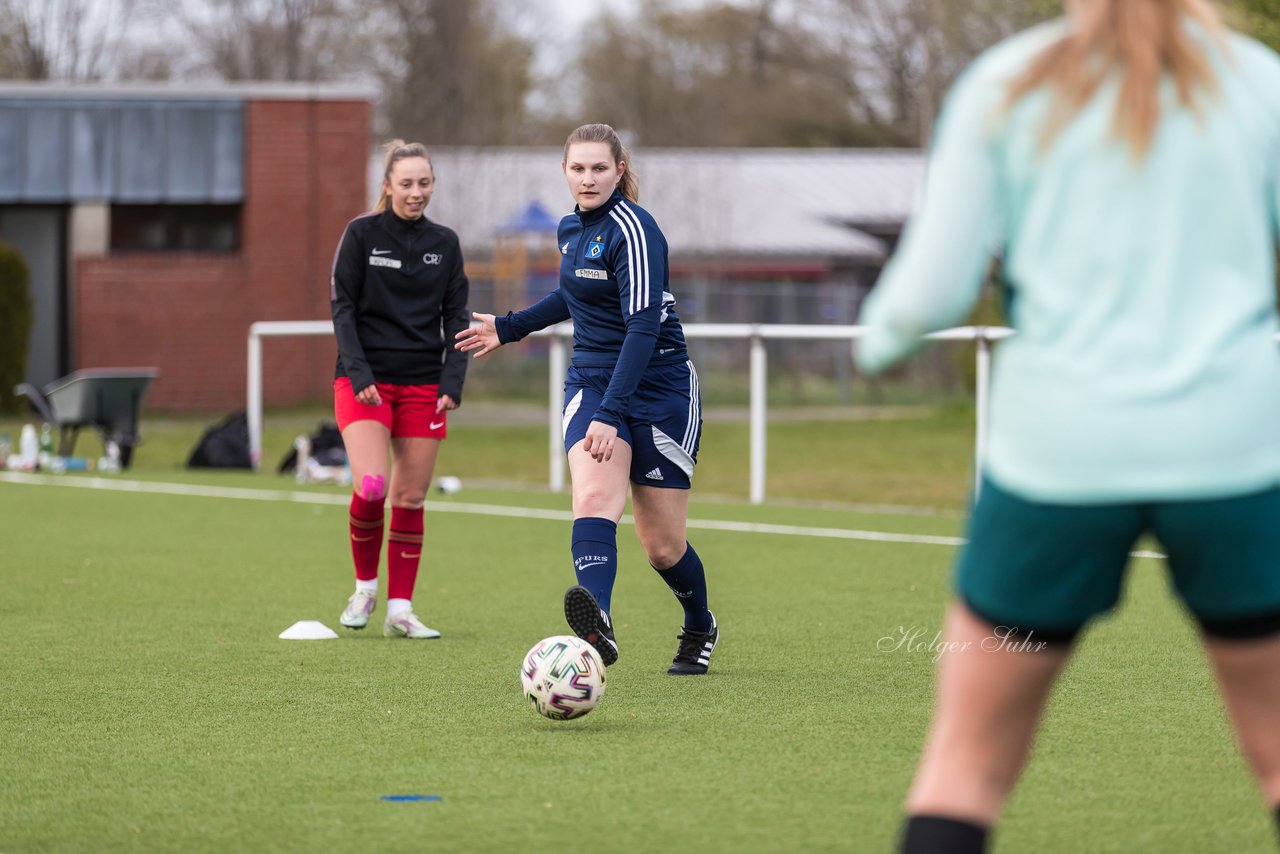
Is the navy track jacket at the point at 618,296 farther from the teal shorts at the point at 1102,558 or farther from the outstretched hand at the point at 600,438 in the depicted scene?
the teal shorts at the point at 1102,558

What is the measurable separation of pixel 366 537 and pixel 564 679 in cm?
232

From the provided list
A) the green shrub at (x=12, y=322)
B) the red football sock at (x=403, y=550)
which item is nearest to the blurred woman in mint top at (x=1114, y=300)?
the red football sock at (x=403, y=550)

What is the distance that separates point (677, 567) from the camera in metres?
6.52

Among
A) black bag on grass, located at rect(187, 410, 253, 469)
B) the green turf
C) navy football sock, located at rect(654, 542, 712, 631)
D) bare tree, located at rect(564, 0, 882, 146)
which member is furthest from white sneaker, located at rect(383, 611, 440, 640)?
bare tree, located at rect(564, 0, 882, 146)

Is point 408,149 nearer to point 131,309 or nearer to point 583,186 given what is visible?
point 583,186

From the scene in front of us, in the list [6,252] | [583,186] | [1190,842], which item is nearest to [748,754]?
[1190,842]

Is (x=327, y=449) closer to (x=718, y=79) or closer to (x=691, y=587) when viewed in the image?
(x=691, y=587)

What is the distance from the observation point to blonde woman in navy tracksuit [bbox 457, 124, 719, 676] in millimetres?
5938

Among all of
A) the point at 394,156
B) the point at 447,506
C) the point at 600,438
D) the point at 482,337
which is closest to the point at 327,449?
the point at 447,506

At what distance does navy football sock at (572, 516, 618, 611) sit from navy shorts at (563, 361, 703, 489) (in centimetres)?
28

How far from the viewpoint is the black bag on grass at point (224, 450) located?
17156 mm

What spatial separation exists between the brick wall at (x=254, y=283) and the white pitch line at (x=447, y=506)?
9.29m

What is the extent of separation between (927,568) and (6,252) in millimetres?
17816

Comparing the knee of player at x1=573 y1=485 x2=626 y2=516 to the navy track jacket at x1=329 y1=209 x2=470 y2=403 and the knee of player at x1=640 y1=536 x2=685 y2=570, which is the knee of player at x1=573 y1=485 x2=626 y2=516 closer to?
the knee of player at x1=640 y1=536 x2=685 y2=570
